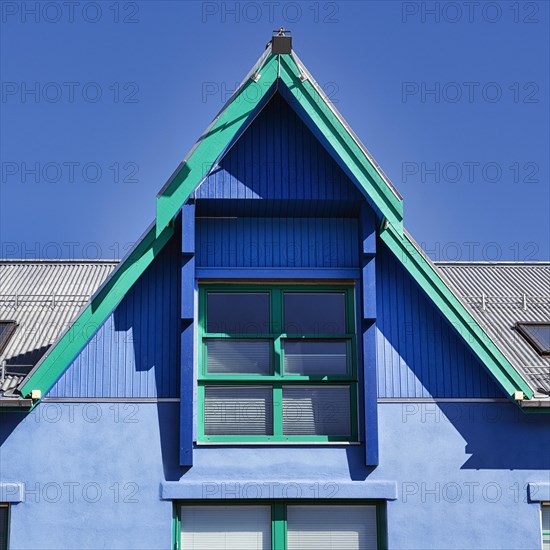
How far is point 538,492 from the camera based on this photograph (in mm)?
14648

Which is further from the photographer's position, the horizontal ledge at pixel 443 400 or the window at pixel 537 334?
the window at pixel 537 334

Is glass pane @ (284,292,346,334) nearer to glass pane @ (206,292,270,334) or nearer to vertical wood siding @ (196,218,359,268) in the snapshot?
glass pane @ (206,292,270,334)

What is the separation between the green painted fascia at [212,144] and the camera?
14.7m

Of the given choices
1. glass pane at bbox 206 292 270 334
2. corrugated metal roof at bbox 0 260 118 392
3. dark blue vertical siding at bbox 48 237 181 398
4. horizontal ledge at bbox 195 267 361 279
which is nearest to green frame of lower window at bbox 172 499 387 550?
dark blue vertical siding at bbox 48 237 181 398

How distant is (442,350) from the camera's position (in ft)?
50.0

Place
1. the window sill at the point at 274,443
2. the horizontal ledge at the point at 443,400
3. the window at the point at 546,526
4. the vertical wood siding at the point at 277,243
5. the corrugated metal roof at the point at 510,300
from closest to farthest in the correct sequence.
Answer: the window sill at the point at 274,443, the window at the point at 546,526, the horizontal ledge at the point at 443,400, the vertical wood siding at the point at 277,243, the corrugated metal roof at the point at 510,300

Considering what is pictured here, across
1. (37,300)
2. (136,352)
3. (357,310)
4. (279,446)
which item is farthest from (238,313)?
(37,300)

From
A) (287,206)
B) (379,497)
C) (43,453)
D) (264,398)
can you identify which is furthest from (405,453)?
(43,453)

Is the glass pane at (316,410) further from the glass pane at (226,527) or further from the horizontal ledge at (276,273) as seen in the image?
the horizontal ledge at (276,273)

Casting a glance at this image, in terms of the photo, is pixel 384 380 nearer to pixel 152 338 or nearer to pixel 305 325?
pixel 305 325

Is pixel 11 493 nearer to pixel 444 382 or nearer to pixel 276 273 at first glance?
pixel 276 273

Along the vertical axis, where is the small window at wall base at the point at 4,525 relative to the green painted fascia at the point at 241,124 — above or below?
below

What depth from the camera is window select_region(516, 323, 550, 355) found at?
17.2m

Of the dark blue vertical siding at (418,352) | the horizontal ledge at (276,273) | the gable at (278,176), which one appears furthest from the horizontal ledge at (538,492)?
the gable at (278,176)
